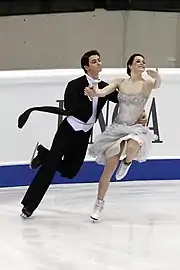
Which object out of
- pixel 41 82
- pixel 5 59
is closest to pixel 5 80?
pixel 41 82

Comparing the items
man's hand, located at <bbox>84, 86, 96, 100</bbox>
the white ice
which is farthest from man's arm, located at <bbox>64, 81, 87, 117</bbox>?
the white ice

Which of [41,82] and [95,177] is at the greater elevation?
[41,82]

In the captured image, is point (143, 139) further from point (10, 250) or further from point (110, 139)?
point (10, 250)

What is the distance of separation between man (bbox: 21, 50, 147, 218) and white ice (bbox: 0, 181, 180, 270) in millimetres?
203

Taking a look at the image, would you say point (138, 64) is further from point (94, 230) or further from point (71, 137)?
point (94, 230)

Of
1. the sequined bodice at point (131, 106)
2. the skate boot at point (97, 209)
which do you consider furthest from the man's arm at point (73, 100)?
the skate boot at point (97, 209)

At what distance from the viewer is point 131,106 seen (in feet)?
14.8

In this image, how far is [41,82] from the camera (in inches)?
203

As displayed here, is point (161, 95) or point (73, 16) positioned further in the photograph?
point (73, 16)

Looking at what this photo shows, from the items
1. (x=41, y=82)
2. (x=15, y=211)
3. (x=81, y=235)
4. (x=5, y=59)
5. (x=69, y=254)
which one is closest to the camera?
(x=69, y=254)

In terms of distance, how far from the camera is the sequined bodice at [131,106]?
4500mm

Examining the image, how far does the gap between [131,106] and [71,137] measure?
43cm

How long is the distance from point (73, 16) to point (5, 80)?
263cm

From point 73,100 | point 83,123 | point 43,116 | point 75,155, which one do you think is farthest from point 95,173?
point 73,100
